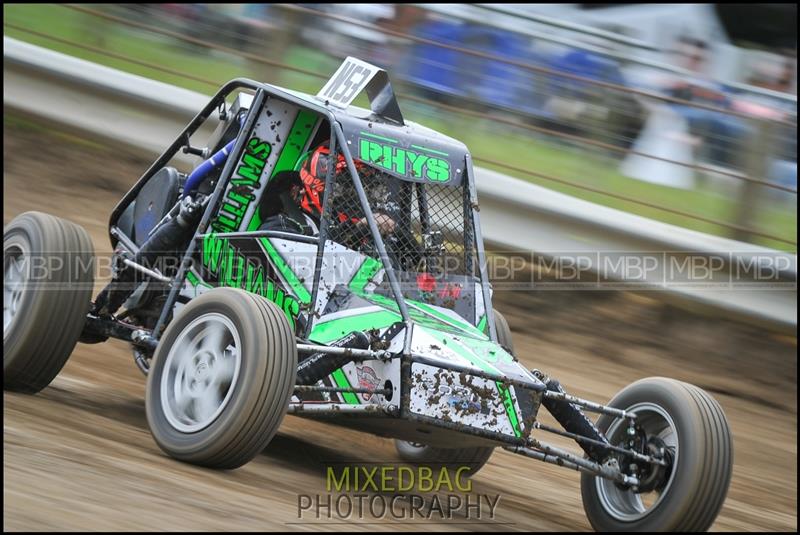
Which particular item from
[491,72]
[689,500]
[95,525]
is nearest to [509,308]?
[491,72]

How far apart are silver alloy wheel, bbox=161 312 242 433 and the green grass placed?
438 cm

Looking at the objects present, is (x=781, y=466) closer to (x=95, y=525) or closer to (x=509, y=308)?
(x=509, y=308)

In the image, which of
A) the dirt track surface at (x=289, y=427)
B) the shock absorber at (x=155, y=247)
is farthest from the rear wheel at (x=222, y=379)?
the shock absorber at (x=155, y=247)

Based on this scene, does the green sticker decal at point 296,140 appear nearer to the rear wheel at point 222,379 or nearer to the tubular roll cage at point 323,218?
the tubular roll cage at point 323,218

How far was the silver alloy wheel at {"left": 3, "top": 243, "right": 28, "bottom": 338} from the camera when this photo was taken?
5195mm

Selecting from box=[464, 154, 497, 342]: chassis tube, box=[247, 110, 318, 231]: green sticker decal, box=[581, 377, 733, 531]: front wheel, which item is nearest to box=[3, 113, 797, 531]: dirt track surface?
box=[581, 377, 733, 531]: front wheel

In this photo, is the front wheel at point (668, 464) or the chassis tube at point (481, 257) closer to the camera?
the front wheel at point (668, 464)

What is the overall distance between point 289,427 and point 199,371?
162cm

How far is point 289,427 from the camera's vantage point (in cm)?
593

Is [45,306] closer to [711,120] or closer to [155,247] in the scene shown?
[155,247]

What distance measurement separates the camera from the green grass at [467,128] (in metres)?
8.12

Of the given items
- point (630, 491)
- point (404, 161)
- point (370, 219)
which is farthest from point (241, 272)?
point (630, 491)

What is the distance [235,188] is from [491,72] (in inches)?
142

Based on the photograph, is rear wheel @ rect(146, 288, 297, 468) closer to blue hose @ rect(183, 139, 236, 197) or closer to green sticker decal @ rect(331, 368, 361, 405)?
green sticker decal @ rect(331, 368, 361, 405)
